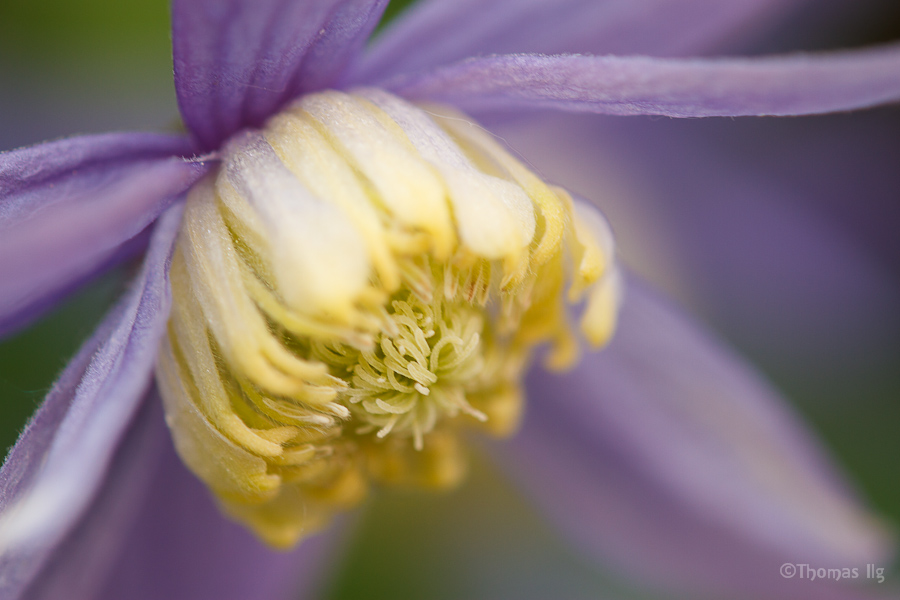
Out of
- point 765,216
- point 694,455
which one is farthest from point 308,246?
point 765,216

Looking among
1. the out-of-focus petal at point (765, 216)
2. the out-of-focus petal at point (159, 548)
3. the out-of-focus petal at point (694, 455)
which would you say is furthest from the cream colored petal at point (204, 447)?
the out-of-focus petal at point (765, 216)

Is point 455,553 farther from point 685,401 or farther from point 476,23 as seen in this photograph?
point 476,23

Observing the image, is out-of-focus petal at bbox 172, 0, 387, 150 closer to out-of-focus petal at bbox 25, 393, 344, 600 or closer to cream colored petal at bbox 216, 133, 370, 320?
cream colored petal at bbox 216, 133, 370, 320

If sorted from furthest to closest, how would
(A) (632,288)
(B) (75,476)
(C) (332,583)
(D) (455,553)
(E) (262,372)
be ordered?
1. (D) (455,553)
2. (C) (332,583)
3. (A) (632,288)
4. (E) (262,372)
5. (B) (75,476)

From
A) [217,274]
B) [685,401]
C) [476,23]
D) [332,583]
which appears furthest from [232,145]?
[332,583]

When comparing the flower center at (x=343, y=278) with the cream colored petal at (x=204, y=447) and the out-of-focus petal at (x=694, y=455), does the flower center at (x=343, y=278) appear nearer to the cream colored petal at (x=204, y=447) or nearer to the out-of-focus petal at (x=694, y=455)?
the cream colored petal at (x=204, y=447)

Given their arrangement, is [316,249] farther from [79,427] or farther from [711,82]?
[711,82]

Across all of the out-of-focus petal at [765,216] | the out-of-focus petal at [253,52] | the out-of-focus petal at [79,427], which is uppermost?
the out-of-focus petal at [765,216]

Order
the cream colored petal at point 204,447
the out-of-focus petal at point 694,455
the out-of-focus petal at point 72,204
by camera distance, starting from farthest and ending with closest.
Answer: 1. the out-of-focus petal at point 694,455
2. the cream colored petal at point 204,447
3. the out-of-focus petal at point 72,204

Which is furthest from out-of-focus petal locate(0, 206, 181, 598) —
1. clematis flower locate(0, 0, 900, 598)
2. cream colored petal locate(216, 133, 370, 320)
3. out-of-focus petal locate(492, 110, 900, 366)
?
out-of-focus petal locate(492, 110, 900, 366)
